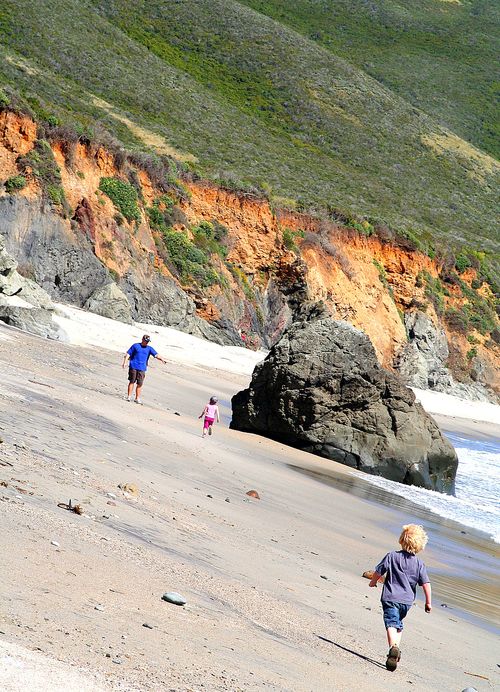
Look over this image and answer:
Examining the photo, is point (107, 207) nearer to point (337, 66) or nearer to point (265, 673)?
point (265, 673)

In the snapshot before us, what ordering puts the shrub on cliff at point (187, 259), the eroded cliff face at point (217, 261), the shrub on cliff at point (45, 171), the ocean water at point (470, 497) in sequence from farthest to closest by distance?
1. the shrub on cliff at point (187, 259)
2. the shrub on cliff at point (45, 171)
3. the eroded cliff face at point (217, 261)
4. the ocean water at point (470, 497)

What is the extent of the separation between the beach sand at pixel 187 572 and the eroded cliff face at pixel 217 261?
59.2 ft

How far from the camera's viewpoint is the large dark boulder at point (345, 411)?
50.1 ft

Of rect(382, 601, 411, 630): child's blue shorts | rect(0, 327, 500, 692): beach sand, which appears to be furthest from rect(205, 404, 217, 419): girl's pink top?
rect(382, 601, 411, 630): child's blue shorts

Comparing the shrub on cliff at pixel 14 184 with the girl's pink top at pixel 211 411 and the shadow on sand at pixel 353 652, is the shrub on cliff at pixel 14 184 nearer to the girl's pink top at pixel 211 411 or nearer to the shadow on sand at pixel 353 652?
the girl's pink top at pixel 211 411

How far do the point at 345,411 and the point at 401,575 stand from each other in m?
9.95

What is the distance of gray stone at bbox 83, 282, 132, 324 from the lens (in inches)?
1093

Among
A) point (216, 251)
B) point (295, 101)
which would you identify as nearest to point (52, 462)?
point (216, 251)

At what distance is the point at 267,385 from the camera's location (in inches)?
630

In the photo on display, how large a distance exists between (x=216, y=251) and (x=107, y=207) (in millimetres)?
6670

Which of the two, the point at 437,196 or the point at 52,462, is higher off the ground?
the point at 437,196

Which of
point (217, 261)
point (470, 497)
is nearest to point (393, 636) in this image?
point (470, 497)

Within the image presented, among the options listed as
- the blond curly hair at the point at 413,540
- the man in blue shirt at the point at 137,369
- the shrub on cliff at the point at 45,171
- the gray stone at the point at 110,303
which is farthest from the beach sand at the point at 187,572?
the shrub on cliff at the point at 45,171

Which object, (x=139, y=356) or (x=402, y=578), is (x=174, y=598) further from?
(x=139, y=356)
